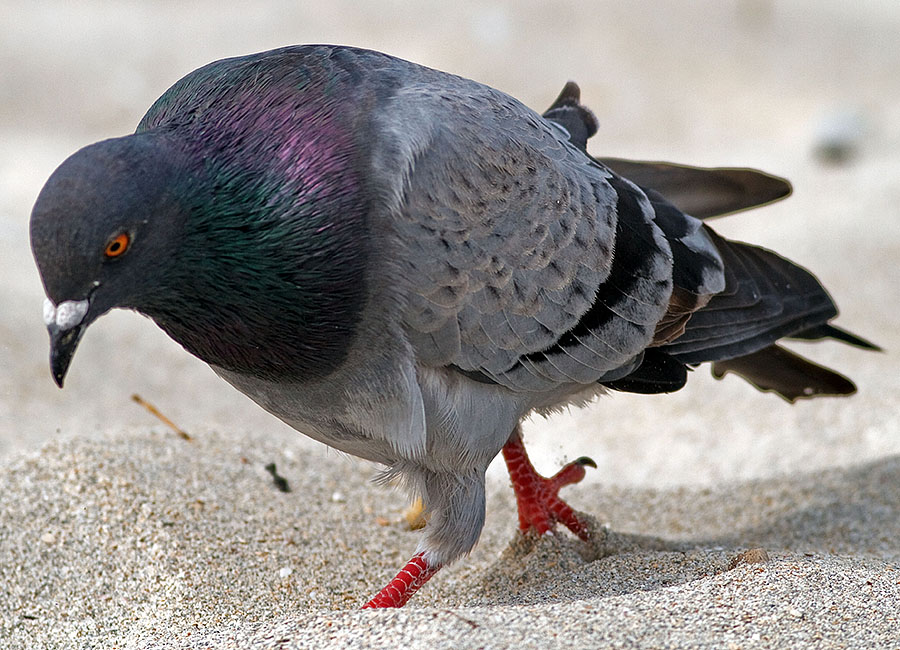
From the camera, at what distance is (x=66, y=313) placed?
2521 mm

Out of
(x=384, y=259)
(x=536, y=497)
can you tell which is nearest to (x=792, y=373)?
(x=536, y=497)

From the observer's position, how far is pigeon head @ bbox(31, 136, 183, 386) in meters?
2.47

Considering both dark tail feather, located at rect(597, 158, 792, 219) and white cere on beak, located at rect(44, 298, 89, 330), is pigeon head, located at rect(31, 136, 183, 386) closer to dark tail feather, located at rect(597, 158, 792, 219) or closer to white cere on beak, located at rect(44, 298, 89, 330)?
white cere on beak, located at rect(44, 298, 89, 330)

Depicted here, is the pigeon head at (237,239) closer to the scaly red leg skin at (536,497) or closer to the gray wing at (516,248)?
the gray wing at (516,248)

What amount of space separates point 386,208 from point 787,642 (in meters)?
1.62

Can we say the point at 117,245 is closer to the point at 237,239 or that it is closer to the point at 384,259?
the point at 237,239

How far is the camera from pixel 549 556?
149 inches

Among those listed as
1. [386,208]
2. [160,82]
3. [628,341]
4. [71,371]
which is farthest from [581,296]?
[160,82]

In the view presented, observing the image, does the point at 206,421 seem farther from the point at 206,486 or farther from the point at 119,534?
the point at 119,534

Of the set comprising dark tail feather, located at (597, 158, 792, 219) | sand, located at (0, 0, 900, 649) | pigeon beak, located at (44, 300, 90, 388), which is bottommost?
sand, located at (0, 0, 900, 649)

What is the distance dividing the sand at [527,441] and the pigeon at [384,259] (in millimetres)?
632

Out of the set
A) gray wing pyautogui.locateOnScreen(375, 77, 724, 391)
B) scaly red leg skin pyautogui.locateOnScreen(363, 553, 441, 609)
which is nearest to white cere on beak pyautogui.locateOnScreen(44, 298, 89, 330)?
gray wing pyautogui.locateOnScreen(375, 77, 724, 391)

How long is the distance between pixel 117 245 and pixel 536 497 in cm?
217

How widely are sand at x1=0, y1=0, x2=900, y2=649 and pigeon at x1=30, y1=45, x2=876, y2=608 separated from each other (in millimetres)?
632
